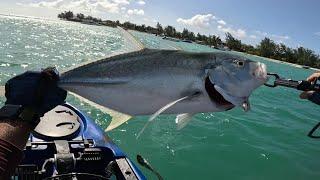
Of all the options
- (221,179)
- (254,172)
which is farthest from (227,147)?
(221,179)

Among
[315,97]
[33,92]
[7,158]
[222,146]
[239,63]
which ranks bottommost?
[222,146]

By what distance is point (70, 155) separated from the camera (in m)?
6.13

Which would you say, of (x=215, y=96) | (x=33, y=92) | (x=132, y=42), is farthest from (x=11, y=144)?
(x=215, y=96)

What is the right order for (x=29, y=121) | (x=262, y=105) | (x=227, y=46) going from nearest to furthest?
(x=29, y=121), (x=262, y=105), (x=227, y=46)

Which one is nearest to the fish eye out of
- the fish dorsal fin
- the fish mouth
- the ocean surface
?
the fish mouth

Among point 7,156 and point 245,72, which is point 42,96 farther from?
point 245,72

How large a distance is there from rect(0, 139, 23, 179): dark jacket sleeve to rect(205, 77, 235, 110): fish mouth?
147 cm

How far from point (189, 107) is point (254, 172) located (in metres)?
10.4

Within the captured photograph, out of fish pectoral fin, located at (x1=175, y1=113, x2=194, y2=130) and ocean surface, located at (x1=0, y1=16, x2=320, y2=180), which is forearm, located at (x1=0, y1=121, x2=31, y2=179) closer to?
fish pectoral fin, located at (x1=175, y1=113, x2=194, y2=130)

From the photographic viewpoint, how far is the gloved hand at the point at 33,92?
131 inches

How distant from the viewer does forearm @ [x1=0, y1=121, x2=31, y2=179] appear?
297 cm

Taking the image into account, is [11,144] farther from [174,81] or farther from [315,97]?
[315,97]

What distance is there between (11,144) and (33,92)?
1.60 ft

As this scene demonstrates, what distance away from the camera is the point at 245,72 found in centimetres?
283
